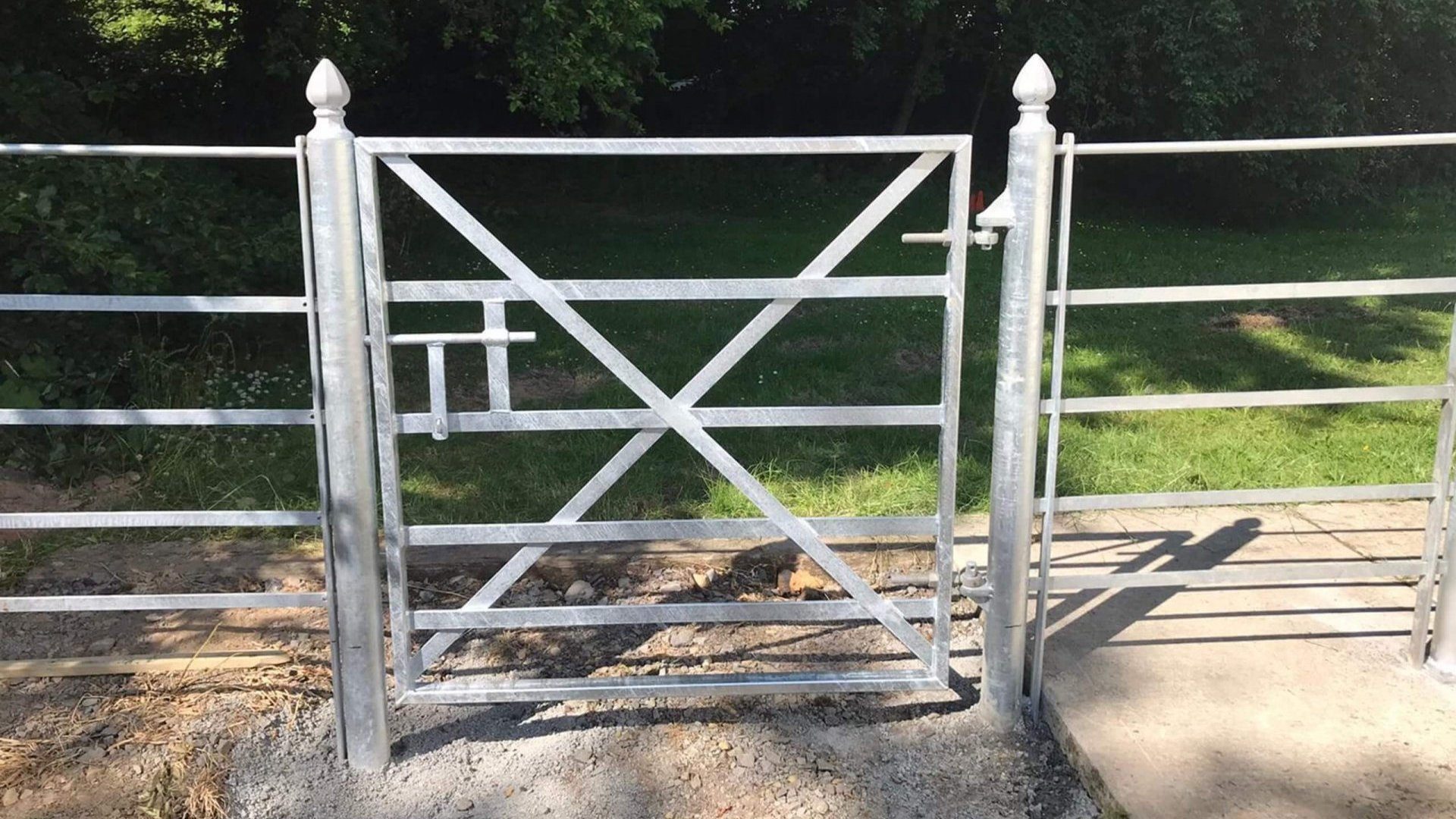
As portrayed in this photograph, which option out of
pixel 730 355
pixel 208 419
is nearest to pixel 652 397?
pixel 730 355

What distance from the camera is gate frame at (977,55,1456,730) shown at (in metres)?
3.04

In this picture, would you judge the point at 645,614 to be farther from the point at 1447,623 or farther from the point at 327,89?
the point at 1447,623

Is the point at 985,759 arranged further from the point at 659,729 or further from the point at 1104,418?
the point at 1104,418

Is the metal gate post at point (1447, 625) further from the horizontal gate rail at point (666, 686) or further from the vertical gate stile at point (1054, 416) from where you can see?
the horizontal gate rail at point (666, 686)

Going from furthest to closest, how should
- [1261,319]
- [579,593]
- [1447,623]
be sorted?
[1261,319], [579,593], [1447,623]

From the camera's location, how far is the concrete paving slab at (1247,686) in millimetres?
3041

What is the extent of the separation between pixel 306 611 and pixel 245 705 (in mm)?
699

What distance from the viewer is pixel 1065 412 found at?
3.02 meters

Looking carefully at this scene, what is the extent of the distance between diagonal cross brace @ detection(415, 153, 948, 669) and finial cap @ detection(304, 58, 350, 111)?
109 centimetres

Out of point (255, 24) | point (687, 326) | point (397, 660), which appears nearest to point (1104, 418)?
point (687, 326)

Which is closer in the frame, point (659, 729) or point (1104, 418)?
point (659, 729)

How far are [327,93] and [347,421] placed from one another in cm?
80

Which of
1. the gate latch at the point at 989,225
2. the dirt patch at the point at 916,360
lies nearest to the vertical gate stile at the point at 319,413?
the gate latch at the point at 989,225

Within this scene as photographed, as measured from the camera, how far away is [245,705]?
3629mm
